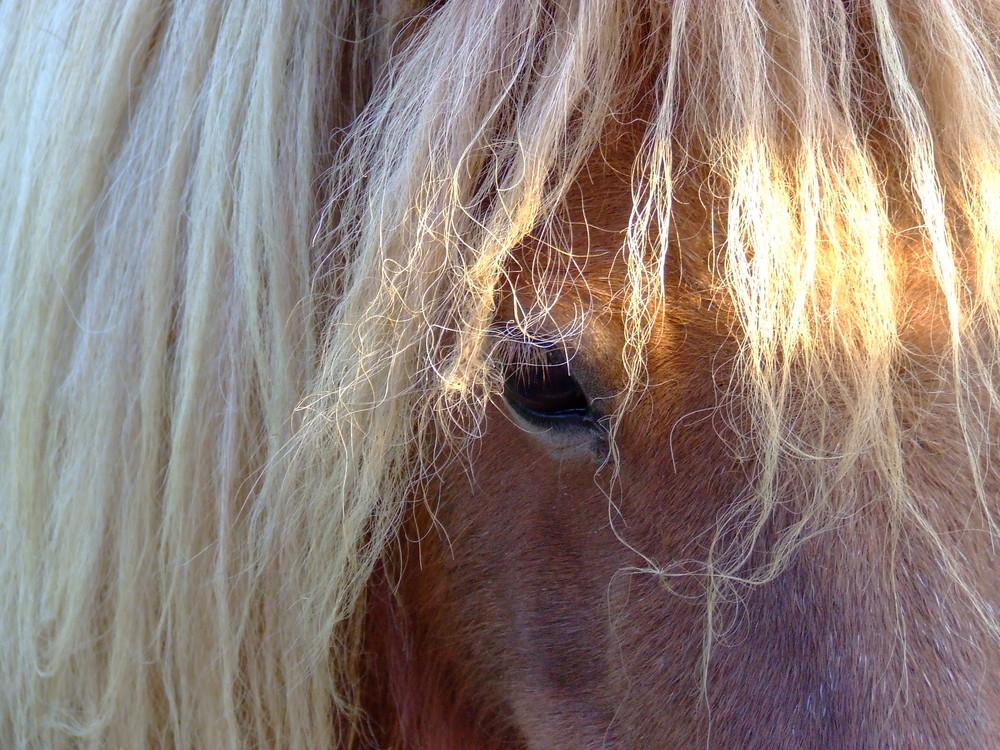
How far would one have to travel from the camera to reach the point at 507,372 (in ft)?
2.27

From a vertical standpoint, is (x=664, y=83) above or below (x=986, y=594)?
above

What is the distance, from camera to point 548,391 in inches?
26.7

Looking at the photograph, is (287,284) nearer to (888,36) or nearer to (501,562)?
(501,562)

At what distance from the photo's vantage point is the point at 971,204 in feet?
2.17

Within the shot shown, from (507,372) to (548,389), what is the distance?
0.04 meters

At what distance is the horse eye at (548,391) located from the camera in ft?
2.20

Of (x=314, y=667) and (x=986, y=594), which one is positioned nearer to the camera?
(x=986, y=594)

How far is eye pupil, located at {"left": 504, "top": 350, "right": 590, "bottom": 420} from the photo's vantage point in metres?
0.67

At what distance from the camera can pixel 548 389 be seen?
68 cm

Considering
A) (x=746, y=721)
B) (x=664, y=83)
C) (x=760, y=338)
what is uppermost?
(x=664, y=83)

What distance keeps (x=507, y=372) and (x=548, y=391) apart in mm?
38

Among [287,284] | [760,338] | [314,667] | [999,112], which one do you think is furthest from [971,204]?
[314,667]

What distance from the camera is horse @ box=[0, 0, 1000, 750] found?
611 millimetres

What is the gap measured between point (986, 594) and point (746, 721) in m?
0.19
